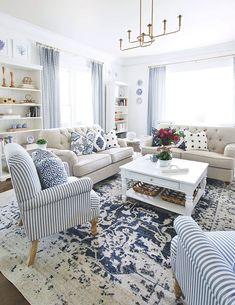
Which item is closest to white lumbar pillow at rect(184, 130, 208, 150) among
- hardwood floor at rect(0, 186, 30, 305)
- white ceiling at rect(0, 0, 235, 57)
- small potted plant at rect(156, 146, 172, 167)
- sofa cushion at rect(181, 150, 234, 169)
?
sofa cushion at rect(181, 150, 234, 169)

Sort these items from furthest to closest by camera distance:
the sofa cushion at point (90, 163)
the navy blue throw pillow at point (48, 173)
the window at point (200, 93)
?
the window at point (200, 93) < the sofa cushion at point (90, 163) < the navy blue throw pillow at point (48, 173)

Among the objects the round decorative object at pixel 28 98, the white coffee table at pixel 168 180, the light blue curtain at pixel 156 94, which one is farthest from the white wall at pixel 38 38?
the white coffee table at pixel 168 180

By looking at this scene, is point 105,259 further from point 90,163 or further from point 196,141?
point 196,141

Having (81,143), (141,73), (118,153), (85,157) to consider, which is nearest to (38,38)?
(81,143)

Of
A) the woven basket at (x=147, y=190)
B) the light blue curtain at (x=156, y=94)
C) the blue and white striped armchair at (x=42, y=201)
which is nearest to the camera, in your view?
the blue and white striped armchair at (x=42, y=201)

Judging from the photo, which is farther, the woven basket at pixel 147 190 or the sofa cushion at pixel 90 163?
the sofa cushion at pixel 90 163

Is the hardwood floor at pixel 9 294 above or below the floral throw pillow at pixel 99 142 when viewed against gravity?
below

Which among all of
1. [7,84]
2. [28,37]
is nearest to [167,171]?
[7,84]

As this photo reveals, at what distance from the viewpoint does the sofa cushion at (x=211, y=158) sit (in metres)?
3.25

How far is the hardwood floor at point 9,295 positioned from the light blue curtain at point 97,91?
4.26 metres

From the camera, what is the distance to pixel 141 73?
594 centimetres

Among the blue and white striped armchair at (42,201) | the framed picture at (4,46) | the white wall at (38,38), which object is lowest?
the blue and white striped armchair at (42,201)

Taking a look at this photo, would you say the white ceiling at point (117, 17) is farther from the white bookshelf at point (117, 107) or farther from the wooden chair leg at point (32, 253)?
the wooden chair leg at point (32, 253)

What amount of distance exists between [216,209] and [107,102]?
394 centimetres
